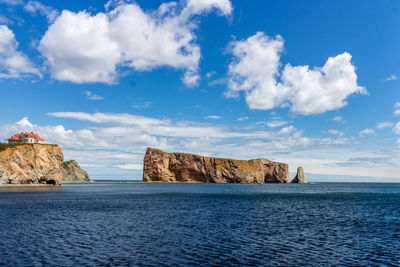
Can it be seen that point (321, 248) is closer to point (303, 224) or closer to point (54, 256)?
point (303, 224)

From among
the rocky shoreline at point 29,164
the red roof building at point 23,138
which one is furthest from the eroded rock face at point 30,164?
the red roof building at point 23,138

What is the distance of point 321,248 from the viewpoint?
2498 centimetres

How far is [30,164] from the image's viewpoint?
4749 inches

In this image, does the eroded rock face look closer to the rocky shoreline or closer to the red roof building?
the rocky shoreline

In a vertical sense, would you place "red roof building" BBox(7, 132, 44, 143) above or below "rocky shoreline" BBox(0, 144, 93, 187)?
above

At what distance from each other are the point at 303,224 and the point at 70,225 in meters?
29.6

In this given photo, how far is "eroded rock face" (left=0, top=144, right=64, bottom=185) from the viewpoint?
378 feet

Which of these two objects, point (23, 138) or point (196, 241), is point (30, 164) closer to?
point (23, 138)

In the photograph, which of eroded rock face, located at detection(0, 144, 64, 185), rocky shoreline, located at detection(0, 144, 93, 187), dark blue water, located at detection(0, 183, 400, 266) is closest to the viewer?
dark blue water, located at detection(0, 183, 400, 266)

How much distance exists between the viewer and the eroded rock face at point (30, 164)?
115 meters

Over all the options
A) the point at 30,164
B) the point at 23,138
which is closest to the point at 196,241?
the point at 30,164

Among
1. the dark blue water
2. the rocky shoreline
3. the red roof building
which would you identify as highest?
the red roof building

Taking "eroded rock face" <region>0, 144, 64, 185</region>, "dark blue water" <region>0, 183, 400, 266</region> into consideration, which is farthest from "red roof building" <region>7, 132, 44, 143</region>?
"dark blue water" <region>0, 183, 400, 266</region>

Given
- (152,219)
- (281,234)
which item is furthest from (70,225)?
(281,234)
